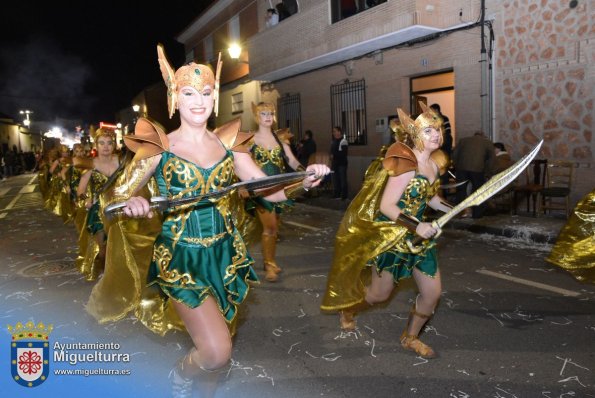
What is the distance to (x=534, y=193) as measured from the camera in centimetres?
1053

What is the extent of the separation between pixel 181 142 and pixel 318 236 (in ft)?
21.5

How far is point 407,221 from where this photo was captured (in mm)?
3729

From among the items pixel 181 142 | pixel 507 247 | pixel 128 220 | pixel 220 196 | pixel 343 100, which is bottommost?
pixel 507 247

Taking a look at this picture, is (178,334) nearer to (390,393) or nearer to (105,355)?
(105,355)

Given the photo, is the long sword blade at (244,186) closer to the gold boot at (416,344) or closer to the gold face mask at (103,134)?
the gold boot at (416,344)

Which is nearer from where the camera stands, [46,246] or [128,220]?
[128,220]

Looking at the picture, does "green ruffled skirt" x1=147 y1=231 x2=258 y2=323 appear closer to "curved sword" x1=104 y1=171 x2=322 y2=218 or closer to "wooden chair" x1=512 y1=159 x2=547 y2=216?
"curved sword" x1=104 y1=171 x2=322 y2=218

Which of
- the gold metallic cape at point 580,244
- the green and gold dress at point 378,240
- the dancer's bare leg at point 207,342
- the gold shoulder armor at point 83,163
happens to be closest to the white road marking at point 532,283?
the gold metallic cape at point 580,244

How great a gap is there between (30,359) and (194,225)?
1606 millimetres

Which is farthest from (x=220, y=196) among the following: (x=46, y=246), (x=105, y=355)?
(x=46, y=246)

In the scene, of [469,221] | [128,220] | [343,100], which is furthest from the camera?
[343,100]

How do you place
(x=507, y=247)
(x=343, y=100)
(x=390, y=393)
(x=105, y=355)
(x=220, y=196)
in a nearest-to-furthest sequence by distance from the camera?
(x=220, y=196)
(x=390, y=393)
(x=105, y=355)
(x=507, y=247)
(x=343, y=100)

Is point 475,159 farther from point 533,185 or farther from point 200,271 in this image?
point 200,271

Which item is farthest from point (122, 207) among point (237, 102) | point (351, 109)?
point (237, 102)
